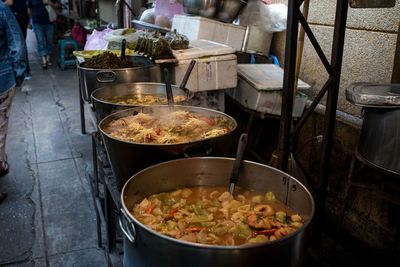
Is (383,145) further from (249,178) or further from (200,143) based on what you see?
(200,143)

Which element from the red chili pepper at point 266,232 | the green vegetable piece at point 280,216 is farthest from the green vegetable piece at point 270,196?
the red chili pepper at point 266,232

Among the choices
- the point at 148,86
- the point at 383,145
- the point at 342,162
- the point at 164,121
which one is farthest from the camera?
the point at 342,162

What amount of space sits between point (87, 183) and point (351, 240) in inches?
129

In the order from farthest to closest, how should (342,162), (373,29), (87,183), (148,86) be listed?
(87,183)
(342,162)
(373,29)
(148,86)

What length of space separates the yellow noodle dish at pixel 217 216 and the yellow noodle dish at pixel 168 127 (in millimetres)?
463

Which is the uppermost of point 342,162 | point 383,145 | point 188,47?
point 188,47

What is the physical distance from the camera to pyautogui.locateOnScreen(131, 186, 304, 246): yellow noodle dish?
65.9 inches

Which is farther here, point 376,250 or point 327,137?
point 376,250

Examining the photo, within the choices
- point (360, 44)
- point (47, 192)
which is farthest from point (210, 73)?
point (47, 192)

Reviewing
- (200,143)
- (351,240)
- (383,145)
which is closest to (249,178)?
(200,143)

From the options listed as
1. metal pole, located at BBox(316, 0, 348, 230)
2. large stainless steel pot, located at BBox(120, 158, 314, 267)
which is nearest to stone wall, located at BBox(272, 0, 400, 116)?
metal pole, located at BBox(316, 0, 348, 230)

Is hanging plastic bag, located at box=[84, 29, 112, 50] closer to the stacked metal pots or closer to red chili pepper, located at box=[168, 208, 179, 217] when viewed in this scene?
the stacked metal pots

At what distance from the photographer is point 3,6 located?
4695mm

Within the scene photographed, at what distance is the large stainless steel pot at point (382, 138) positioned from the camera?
215 centimetres
